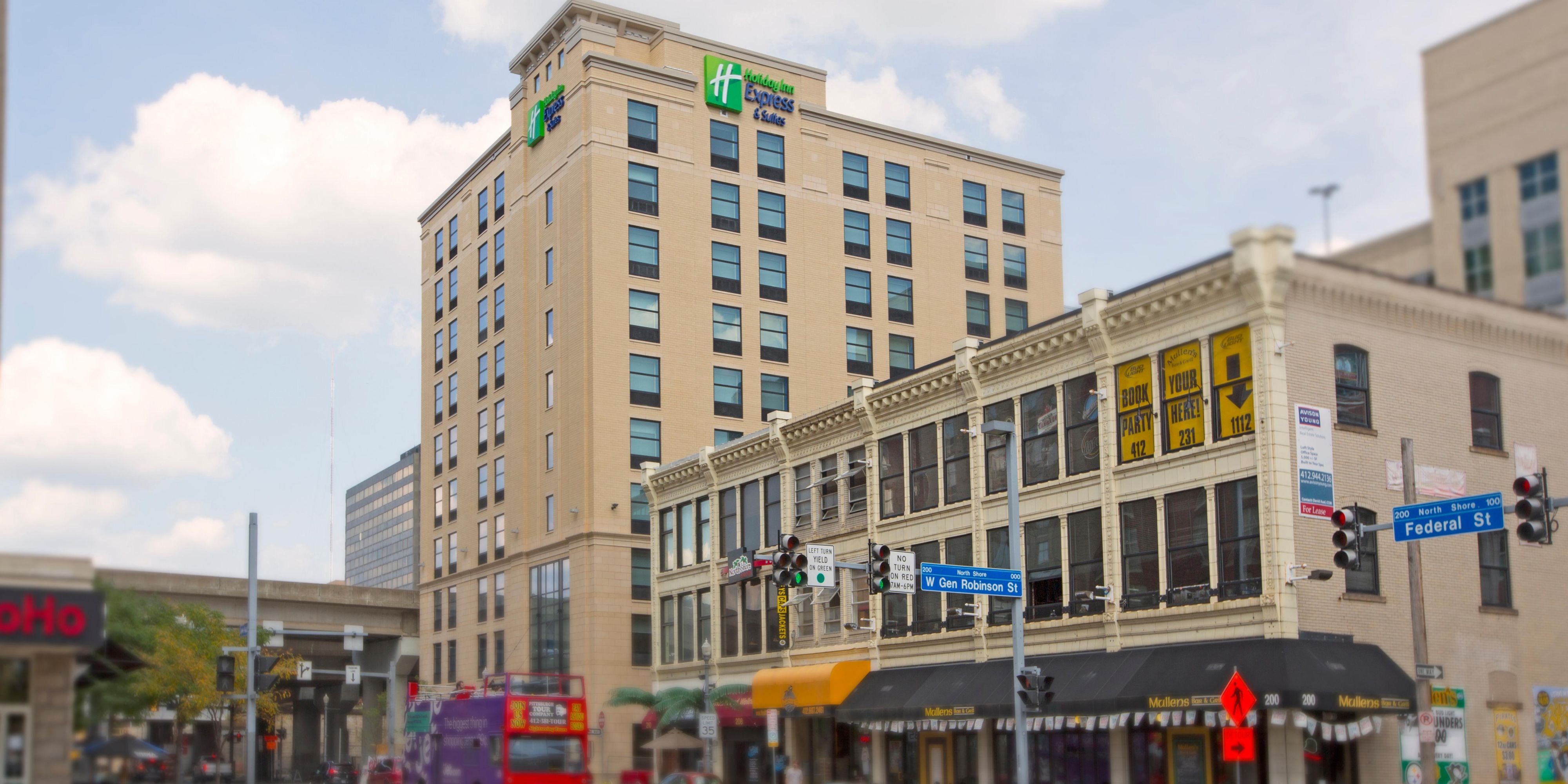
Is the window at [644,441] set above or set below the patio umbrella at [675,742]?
above

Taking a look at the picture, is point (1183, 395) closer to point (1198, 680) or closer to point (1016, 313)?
point (1198, 680)

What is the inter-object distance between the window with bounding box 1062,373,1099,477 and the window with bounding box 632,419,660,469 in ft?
111

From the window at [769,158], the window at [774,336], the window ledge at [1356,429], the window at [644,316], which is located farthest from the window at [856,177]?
the window ledge at [1356,429]

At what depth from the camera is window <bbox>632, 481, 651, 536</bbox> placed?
2734 inches

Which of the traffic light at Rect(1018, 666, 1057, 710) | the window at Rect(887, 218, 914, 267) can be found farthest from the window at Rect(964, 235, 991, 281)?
the traffic light at Rect(1018, 666, 1057, 710)

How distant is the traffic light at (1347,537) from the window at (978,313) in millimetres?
53695

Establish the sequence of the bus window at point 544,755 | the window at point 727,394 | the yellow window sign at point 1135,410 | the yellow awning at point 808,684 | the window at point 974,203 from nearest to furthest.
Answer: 1. the yellow window sign at point 1135,410
2. the bus window at point 544,755
3. the yellow awning at point 808,684
4. the window at point 727,394
5. the window at point 974,203

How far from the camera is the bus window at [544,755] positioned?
3634 centimetres

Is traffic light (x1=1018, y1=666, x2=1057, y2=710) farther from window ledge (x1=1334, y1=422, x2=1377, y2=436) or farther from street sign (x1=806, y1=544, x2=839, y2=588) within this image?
window ledge (x1=1334, y1=422, x2=1377, y2=436)

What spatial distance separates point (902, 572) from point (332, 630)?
5804 cm

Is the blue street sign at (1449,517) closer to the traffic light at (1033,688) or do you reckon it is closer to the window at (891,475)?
the traffic light at (1033,688)

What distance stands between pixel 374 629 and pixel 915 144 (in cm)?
4258

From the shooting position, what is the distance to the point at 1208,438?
113 ft

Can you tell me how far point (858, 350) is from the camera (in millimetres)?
77062
